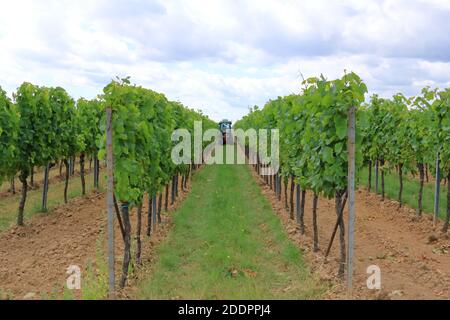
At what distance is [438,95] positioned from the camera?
10.7 meters

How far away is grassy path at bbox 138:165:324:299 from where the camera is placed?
22.0 feet

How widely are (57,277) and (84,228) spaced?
371 cm

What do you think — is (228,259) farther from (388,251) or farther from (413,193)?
(413,193)

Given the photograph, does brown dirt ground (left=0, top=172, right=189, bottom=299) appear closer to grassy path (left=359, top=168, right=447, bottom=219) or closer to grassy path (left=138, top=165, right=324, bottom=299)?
grassy path (left=138, top=165, right=324, bottom=299)

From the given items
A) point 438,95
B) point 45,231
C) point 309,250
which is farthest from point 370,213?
point 45,231

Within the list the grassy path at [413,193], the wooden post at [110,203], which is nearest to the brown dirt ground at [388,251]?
the grassy path at [413,193]

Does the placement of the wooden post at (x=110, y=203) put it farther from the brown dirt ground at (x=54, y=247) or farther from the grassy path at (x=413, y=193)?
the grassy path at (x=413, y=193)

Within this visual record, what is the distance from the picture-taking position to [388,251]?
9180 millimetres

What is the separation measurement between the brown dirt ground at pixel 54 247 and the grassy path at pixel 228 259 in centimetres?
52

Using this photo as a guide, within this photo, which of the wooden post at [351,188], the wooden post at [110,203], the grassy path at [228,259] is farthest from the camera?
the grassy path at [228,259]

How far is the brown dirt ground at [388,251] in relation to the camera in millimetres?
6710

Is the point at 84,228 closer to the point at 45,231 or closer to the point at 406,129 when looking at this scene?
the point at 45,231

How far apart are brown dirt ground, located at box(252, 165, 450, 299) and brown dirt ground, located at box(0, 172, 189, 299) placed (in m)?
3.16

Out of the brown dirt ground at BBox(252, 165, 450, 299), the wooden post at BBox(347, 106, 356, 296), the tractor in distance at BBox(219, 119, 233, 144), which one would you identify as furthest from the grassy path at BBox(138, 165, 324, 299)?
the tractor in distance at BBox(219, 119, 233, 144)
